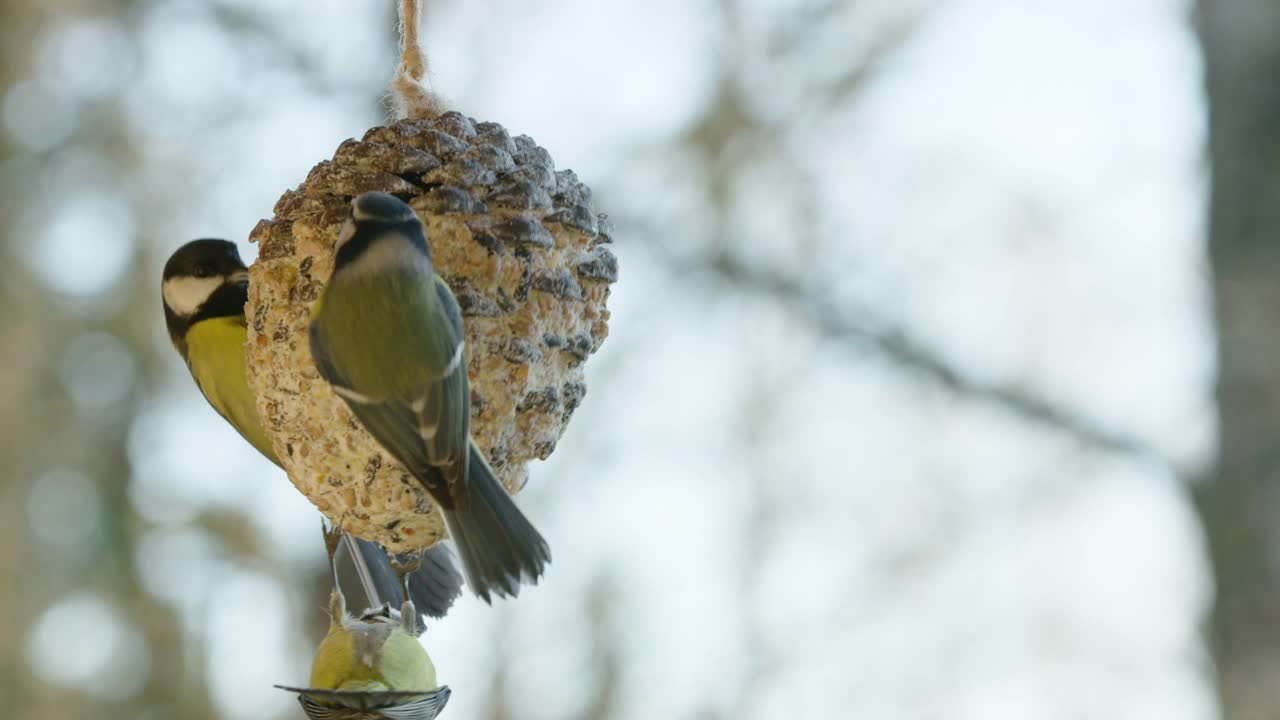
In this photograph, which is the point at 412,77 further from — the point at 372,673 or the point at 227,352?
the point at 372,673

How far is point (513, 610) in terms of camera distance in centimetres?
A: 254

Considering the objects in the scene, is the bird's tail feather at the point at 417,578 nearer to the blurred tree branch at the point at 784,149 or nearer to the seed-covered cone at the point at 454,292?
the seed-covered cone at the point at 454,292

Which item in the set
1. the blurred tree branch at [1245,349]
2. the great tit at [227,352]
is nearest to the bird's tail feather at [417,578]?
the great tit at [227,352]

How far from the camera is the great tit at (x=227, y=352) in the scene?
931mm

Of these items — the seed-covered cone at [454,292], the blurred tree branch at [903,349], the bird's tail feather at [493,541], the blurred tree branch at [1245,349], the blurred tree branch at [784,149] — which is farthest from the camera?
the blurred tree branch at [784,149]

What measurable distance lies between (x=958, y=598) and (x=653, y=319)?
3.17 ft

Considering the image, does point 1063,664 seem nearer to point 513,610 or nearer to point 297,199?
point 513,610

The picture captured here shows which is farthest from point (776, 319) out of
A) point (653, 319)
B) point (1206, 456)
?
point (1206, 456)

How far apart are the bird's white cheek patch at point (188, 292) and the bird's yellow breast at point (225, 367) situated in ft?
0.06

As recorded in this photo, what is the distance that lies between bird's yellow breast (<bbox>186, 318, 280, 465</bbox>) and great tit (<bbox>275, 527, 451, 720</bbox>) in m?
0.22

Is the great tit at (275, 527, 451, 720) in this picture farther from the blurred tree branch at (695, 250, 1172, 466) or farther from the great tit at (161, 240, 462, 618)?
the blurred tree branch at (695, 250, 1172, 466)

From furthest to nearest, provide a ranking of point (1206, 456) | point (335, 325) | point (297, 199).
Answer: point (1206, 456), point (297, 199), point (335, 325)

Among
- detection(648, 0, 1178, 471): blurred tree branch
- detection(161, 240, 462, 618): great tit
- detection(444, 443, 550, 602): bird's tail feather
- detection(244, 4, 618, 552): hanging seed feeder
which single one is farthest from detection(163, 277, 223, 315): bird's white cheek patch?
detection(648, 0, 1178, 471): blurred tree branch

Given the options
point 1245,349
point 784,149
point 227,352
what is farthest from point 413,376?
point 784,149
